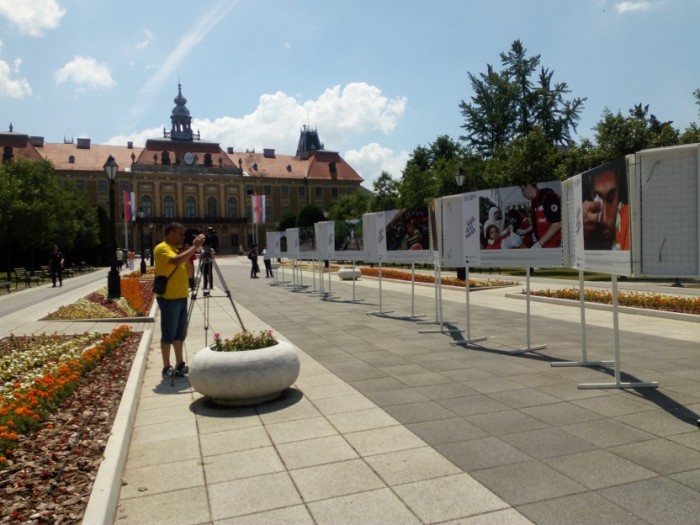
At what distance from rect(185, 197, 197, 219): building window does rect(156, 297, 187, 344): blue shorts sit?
96.0 meters

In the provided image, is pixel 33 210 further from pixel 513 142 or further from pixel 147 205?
pixel 147 205

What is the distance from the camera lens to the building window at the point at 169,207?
98.2 m

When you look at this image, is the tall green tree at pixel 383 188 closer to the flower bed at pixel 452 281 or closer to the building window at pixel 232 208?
the flower bed at pixel 452 281

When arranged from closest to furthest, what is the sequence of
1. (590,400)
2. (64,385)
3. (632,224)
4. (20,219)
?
(632,224) < (590,400) < (64,385) < (20,219)

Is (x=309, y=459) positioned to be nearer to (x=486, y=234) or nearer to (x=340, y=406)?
(x=340, y=406)

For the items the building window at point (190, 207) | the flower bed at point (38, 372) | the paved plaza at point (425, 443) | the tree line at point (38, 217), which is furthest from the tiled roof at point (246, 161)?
the paved plaza at point (425, 443)

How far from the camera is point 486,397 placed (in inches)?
242

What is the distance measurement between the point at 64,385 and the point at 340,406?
3129 millimetres

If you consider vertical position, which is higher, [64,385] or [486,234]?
[486,234]

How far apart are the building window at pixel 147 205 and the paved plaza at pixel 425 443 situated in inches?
3665

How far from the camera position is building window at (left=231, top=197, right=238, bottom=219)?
103 metres

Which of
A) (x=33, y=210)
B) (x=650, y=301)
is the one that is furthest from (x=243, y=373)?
(x=33, y=210)

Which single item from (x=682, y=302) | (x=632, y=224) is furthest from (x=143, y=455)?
(x=682, y=302)

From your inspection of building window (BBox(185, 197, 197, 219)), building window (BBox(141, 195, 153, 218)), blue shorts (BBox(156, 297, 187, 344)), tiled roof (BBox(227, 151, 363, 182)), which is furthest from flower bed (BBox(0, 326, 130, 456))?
tiled roof (BBox(227, 151, 363, 182))
